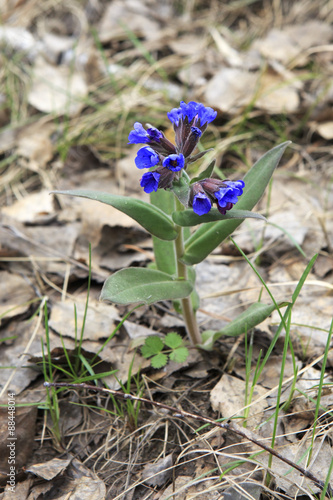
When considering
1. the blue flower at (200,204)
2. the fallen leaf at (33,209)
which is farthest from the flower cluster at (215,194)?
the fallen leaf at (33,209)

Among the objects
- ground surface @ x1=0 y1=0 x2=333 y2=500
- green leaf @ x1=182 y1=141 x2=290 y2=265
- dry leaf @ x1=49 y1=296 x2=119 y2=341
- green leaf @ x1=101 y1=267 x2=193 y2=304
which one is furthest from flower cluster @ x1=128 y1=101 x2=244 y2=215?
dry leaf @ x1=49 y1=296 x2=119 y2=341

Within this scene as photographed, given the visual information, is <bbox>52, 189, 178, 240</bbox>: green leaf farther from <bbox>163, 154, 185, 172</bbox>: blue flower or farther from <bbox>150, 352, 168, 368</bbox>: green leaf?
<bbox>150, 352, 168, 368</bbox>: green leaf

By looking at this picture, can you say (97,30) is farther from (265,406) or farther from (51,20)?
(265,406)

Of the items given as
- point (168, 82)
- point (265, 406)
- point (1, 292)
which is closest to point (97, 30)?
point (168, 82)

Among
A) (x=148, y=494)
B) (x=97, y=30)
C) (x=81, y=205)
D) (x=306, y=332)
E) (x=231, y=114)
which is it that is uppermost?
(x=97, y=30)

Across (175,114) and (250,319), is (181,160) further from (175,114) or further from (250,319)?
(250,319)

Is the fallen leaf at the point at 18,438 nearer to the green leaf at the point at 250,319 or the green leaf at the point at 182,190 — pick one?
the green leaf at the point at 250,319

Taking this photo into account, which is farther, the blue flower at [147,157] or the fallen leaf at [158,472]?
the fallen leaf at [158,472]
